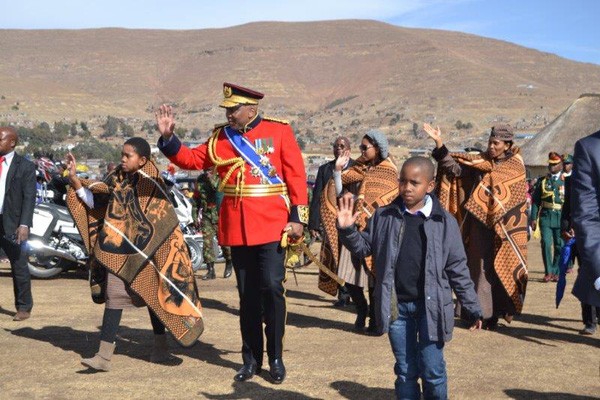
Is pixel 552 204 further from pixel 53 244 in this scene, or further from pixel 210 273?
pixel 53 244

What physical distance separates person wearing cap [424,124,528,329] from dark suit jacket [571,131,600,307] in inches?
193

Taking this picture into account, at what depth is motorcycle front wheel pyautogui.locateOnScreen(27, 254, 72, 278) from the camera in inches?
575

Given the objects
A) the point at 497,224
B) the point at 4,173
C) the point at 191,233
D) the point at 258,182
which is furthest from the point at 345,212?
the point at 191,233

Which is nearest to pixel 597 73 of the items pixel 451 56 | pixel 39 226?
pixel 451 56

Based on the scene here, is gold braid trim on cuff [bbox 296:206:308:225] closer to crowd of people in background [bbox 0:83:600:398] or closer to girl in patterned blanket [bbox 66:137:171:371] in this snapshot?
crowd of people in background [bbox 0:83:600:398]

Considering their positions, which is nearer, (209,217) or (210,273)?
(209,217)

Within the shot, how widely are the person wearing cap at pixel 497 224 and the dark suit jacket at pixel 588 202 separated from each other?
16.1 ft

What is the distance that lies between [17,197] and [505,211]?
4.73 meters

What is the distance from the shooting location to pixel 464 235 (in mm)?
10117

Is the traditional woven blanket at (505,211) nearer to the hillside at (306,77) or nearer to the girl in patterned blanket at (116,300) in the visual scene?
the girl in patterned blanket at (116,300)

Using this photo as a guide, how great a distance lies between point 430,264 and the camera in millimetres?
5707

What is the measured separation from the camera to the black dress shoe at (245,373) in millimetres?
7457

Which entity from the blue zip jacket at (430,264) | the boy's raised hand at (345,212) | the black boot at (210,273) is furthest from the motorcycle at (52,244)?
the boy's raised hand at (345,212)

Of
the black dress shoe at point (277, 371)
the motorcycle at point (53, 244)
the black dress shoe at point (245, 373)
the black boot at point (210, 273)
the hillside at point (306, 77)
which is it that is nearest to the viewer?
the black dress shoe at point (277, 371)
